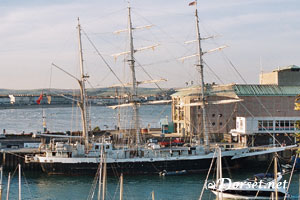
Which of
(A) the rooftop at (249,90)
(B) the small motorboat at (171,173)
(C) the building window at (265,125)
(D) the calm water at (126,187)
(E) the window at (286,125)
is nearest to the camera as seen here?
(D) the calm water at (126,187)

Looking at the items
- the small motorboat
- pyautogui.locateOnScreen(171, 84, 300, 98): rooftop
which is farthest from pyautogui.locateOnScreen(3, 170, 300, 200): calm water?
pyautogui.locateOnScreen(171, 84, 300, 98): rooftop

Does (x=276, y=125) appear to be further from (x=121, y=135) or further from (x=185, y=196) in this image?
(x=185, y=196)

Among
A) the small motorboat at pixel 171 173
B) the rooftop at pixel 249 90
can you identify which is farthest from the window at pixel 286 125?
the small motorboat at pixel 171 173

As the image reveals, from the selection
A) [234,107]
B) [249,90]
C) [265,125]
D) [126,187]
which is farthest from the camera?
[249,90]

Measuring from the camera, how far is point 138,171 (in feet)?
186

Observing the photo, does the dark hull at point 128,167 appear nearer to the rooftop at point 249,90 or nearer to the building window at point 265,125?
the building window at point 265,125

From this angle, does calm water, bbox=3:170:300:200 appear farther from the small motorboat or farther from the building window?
the building window

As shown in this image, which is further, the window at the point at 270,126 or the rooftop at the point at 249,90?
the rooftop at the point at 249,90

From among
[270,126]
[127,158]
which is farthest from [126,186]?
[270,126]

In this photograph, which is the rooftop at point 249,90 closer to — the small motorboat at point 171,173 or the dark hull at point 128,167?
the dark hull at point 128,167

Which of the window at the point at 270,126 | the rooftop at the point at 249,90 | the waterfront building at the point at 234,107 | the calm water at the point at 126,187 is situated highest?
the rooftop at the point at 249,90

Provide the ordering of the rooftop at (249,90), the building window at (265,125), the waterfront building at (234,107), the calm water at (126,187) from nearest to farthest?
the calm water at (126,187) < the building window at (265,125) < the waterfront building at (234,107) < the rooftop at (249,90)

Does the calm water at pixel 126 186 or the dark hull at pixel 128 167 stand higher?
the dark hull at pixel 128 167

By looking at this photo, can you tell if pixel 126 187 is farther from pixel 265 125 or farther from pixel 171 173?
pixel 265 125
